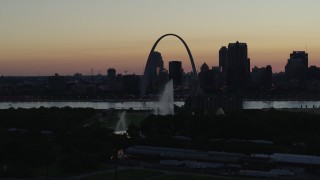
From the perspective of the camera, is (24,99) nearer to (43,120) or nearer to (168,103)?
(168,103)

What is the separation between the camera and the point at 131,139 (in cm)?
2703

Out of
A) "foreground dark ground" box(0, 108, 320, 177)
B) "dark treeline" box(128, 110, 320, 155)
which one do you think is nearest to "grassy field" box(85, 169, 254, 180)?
"foreground dark ground" box(0, 108, 320, 177)

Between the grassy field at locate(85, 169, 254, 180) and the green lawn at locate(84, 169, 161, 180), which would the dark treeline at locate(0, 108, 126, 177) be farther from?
the grassy field at locate(85, 169, 254, 180)

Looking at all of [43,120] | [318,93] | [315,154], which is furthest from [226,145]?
[318,93]

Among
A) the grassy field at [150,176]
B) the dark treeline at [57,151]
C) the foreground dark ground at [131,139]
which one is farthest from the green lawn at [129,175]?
the dark treeline at [57,151]

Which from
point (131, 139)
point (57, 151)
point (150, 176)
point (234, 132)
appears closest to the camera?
point (150, 176)

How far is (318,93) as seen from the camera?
104812 mm

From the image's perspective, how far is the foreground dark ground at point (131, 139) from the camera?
21.5 m

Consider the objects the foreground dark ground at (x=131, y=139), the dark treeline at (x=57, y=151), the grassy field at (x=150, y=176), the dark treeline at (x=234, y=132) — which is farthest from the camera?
the dark treeline at (x=234, y=132)

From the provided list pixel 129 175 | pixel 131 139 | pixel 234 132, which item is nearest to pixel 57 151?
pixel 131 139

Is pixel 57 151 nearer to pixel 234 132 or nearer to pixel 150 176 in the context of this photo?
pixel 150 176

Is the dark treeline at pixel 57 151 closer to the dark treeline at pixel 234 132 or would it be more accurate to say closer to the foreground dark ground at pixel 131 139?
the foreground dark ground at pixel 131 139

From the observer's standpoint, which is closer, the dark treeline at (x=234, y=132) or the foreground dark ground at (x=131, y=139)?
the foreground dark ground at (x=131, y=139)

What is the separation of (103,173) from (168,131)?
36.1 feet
